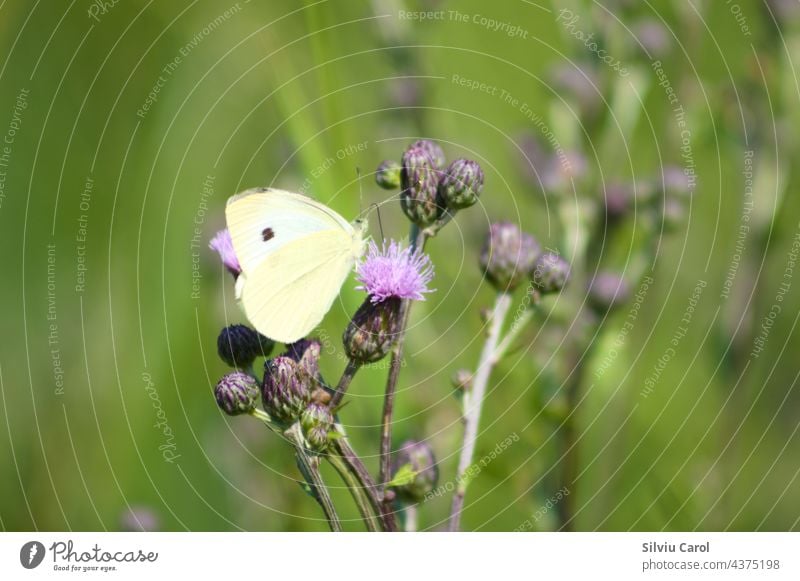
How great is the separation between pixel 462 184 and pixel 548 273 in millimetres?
448

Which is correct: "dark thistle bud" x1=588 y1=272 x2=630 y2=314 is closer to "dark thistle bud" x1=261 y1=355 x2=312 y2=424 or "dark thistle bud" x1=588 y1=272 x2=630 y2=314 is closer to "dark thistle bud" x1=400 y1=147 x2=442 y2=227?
Answer: "dark thistle bud" x1=400 y1=147 x2=442 y2=227

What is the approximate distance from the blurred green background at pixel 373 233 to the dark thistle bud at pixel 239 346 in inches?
21.0

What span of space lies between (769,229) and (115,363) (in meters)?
2.37

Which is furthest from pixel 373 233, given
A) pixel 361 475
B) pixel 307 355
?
pixel 361 475

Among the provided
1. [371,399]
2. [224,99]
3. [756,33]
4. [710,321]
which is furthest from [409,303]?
[756,33]

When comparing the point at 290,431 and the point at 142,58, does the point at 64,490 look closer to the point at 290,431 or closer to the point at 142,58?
the point at 290,431

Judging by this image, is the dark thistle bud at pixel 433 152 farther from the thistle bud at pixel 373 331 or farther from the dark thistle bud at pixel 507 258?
the thistle bud at pixel 373 331

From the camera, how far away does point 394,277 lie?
203 cm

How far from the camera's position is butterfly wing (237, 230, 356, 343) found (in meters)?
2.04

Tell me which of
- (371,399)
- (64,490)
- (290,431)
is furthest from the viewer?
(64,490)

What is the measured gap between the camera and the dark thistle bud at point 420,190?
1.95 metres

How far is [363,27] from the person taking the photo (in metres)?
3.53

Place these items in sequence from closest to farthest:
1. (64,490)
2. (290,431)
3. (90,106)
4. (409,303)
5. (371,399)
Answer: (290,431) < (409,303) < (371,399) < (64,490) < (90,106)
